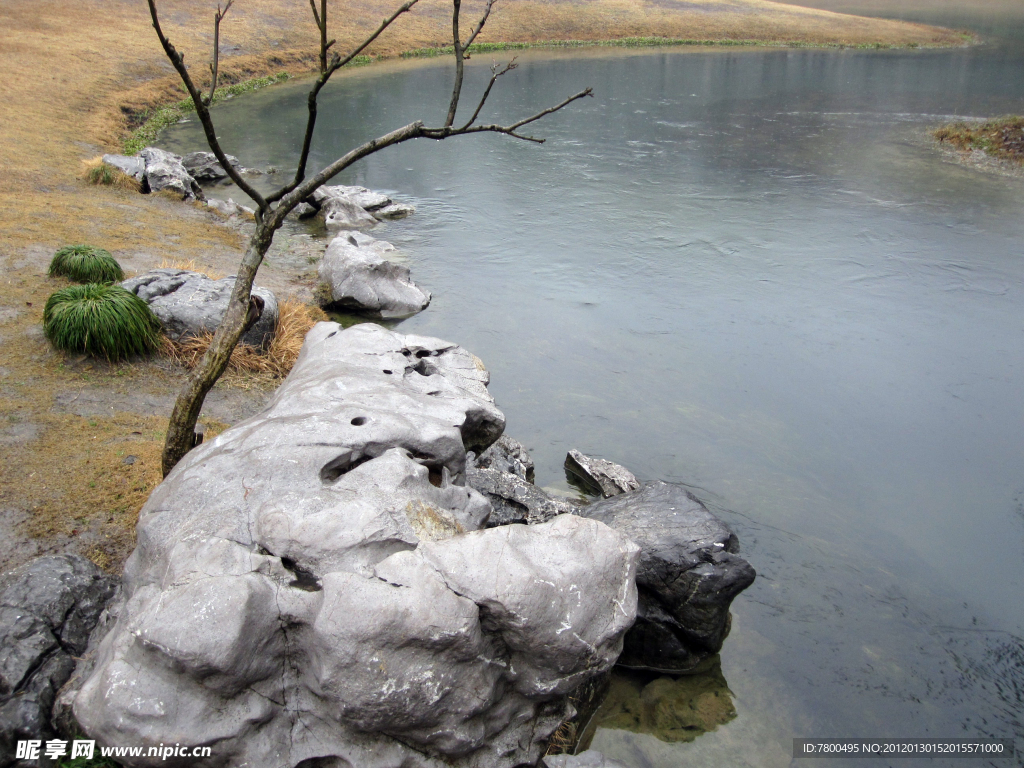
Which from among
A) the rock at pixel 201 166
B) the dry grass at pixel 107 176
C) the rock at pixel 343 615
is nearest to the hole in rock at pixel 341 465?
the rock at pixel 343 615

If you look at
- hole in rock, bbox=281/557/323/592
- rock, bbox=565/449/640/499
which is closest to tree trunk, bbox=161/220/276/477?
hole in rock, bbox=281/557/323/592

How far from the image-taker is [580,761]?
16.9 ft

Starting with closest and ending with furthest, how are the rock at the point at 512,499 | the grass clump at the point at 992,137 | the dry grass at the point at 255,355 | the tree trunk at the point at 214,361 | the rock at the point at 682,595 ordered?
the tree trunk at the point at 214,361, the rock at the point at 682,595, the rock at the point at 512,499, the dry grass at the point at 255,355, the grass clump at the point at 992,137

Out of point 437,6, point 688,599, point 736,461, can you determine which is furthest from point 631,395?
point 437,6

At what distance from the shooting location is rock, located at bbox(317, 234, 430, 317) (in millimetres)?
13094

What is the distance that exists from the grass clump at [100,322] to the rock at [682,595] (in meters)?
6.36

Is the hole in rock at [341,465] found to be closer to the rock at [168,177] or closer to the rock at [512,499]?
the rock at [512,499]

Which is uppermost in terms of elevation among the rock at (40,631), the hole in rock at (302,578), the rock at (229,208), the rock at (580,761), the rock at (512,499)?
the rock at (229,208)

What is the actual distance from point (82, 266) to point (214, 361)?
20.5 feet

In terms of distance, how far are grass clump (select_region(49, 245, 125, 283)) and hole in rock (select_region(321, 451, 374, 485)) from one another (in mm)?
7347

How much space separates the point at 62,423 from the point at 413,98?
25.5 m

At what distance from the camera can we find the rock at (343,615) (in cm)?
412

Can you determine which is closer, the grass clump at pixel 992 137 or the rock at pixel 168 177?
the rock at pixel 168 177

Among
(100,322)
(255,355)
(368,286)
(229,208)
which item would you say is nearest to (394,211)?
(229,208)
